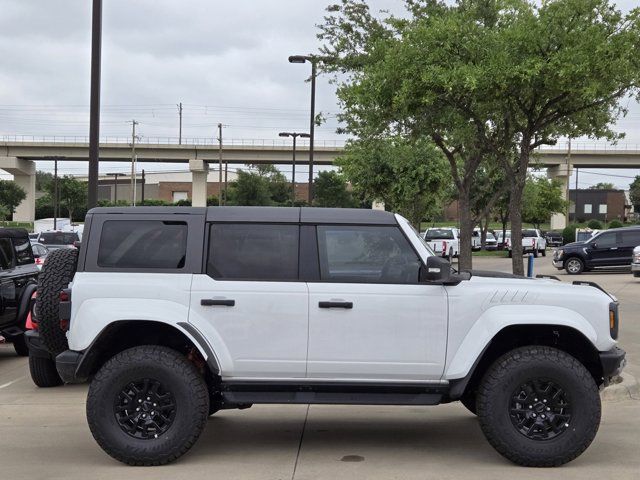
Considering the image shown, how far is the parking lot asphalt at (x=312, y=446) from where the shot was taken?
5.54 meters

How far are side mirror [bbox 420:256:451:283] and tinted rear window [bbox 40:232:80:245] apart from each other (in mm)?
25276

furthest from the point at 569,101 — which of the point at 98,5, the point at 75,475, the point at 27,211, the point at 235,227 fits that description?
the point at 27,211

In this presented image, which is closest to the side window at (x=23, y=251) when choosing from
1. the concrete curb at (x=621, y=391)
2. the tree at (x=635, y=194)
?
the concrete curb at (x=621, y=391)

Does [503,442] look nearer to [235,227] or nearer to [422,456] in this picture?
[422,456]

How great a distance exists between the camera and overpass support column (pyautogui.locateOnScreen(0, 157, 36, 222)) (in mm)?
76812

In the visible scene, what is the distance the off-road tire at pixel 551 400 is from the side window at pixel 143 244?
2.51 metres

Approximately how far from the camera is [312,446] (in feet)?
20.7

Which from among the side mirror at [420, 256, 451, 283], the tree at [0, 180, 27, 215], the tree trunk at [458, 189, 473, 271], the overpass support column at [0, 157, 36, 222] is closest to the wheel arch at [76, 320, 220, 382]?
the side mirror at [420, 256, 451, 283]

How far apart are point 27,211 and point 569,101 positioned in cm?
7745

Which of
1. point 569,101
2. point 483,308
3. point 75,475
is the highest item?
point 569,101

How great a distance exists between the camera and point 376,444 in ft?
20.9

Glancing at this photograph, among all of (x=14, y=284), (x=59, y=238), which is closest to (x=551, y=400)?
(x=14, y=284)

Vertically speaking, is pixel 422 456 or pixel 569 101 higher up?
pixel 569 101

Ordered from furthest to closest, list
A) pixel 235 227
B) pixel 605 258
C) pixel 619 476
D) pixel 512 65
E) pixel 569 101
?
1. pixel 605 258
2. pixel 569 101
3. pixel 512 65
4. pixel 235 227
5. pixel 619 476
